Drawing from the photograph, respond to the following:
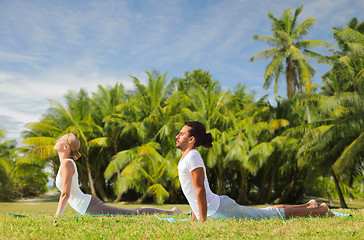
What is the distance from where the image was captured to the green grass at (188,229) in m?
4.10

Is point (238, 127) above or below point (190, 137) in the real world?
above

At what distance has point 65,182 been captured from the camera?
555cm

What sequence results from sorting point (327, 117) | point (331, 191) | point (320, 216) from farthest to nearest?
point (331, 191) < point (327, 117) < point (320, 216)

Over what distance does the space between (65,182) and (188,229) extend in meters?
2.27

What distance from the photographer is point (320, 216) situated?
537 cm

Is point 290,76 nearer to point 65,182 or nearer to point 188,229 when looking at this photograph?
point 65,182

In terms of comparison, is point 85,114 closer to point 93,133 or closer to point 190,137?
point 93,133

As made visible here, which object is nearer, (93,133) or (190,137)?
(190,137)

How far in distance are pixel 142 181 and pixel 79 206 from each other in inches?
644

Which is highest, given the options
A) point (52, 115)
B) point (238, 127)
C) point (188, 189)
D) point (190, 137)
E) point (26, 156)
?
point (52, 115)

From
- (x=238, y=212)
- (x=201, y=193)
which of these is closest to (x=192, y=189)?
(x=201, y=193)

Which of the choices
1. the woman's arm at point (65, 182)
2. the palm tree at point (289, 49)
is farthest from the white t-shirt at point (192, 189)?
the palm tree at point (289, 49)

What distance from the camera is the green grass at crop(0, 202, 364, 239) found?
410 centimetres

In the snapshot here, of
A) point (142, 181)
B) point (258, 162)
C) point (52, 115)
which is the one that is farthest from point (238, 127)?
point (52, 115)
